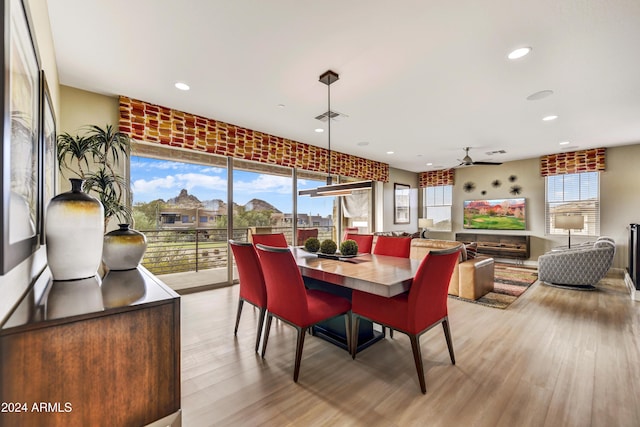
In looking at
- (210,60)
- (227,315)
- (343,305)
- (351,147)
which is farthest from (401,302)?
(351,147)

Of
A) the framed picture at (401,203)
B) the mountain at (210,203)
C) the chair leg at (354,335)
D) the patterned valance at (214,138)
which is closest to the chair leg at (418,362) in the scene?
the chair leg at (354,335)

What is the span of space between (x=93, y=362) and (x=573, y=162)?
8.34 metres

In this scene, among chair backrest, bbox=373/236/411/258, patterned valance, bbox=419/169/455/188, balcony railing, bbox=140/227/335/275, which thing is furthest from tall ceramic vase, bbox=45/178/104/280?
patterned valance, bbox=419/169/455/188

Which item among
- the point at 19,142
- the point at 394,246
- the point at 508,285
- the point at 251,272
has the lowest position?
the point at 508,285

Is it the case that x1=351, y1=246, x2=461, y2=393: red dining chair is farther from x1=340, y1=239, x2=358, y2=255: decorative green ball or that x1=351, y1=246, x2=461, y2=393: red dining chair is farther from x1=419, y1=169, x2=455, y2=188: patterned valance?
x1=419, y1=169, x2=455, y2=188: patterned valance

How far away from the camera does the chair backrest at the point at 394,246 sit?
3061 mm

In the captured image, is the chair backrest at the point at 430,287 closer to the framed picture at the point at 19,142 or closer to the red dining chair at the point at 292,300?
the red dining chair at the point at 292,300

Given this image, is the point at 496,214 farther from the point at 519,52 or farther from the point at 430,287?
the point at 430,287

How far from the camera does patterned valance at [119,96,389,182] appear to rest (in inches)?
137

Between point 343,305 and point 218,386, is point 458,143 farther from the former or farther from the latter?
point 218,386

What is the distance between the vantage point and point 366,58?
2.48m

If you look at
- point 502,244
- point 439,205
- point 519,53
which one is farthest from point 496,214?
point 519,53

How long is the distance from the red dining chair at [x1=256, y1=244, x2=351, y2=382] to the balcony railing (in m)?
2.58

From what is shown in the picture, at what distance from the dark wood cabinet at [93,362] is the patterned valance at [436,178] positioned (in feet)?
27.6
